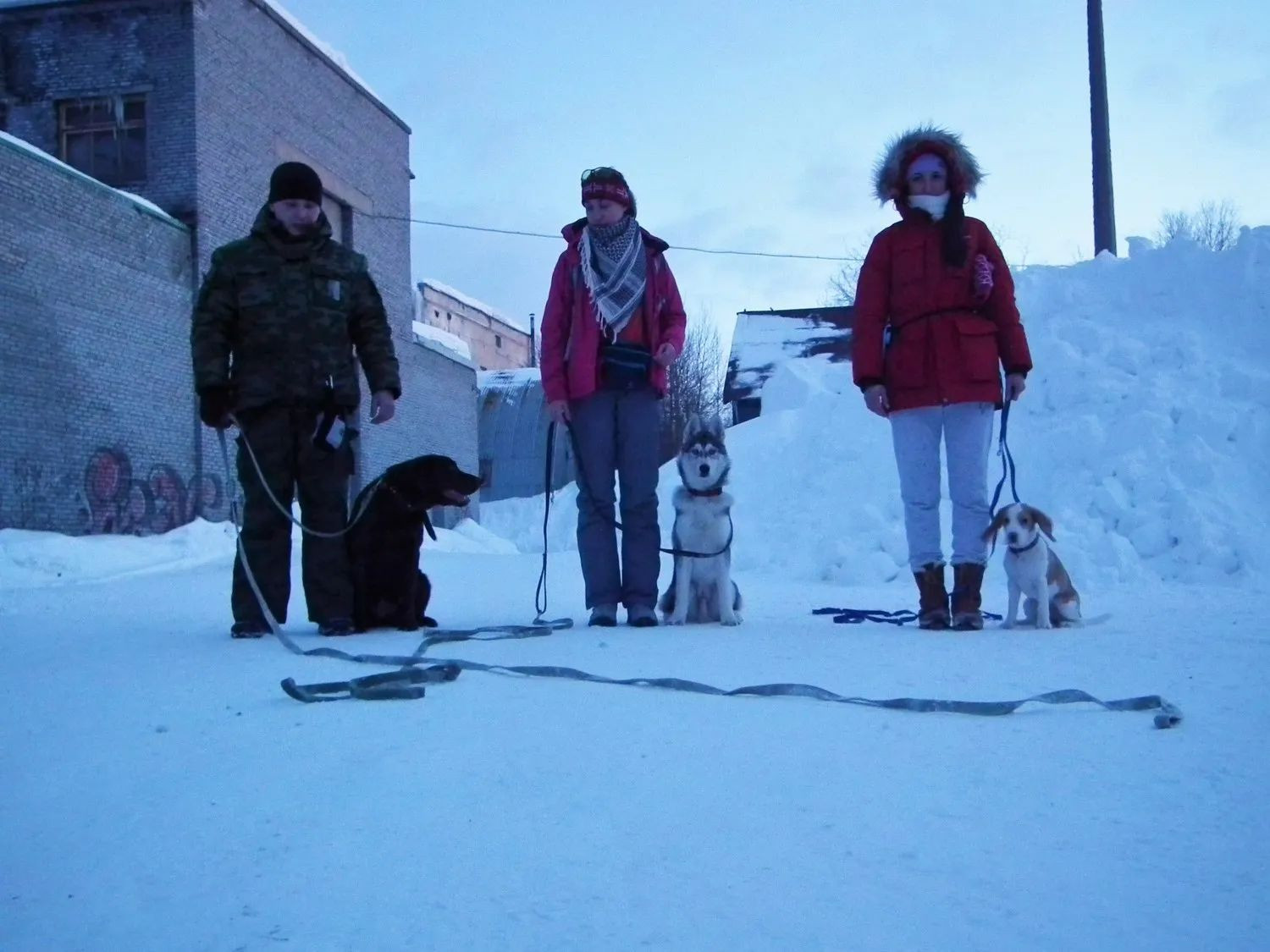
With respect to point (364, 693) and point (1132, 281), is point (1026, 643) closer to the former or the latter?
point (364, 693)

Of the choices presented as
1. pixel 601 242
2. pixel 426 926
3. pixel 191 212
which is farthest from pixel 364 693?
pixel 191 212

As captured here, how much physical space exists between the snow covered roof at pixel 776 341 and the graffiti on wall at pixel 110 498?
49.4 ft

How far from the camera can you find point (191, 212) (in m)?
15.6

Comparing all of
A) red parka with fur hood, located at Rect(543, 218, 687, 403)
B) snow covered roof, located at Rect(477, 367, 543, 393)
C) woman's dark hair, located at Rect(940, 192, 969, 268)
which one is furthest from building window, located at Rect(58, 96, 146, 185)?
snow covered roof, located at Rect(477, 367, 543, 393)

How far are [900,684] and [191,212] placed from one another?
1524cm

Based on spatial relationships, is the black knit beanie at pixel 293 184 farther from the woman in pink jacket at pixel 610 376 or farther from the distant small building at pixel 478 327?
the distant small building at pixel 478 327

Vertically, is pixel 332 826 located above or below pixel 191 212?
below

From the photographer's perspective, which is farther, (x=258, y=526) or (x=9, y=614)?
(x=9, y=614)

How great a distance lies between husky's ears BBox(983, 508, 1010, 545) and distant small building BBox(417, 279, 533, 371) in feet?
112

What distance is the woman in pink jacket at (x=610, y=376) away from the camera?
5.34 meters

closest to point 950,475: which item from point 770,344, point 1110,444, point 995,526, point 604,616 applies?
point 995,526

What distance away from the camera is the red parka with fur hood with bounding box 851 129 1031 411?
201 inches

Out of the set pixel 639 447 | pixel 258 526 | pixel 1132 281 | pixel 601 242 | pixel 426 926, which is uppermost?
pixel 1132 281

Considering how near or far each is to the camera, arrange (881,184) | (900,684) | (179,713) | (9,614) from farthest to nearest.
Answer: (9,614), (881,184), (900,684), (179,713)
